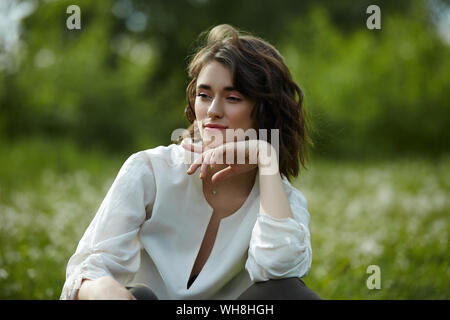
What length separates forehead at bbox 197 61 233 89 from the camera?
7.82 feet

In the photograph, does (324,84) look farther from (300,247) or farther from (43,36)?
(300,247)

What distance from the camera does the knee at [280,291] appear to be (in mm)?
2072

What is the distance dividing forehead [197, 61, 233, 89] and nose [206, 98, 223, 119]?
0.25 ft

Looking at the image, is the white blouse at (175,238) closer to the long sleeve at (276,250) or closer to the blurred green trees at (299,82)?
the long sleeve at (276,250)

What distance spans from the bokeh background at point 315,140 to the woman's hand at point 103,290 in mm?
1575

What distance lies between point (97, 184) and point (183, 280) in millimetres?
5960

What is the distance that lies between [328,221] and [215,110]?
4.11 metres

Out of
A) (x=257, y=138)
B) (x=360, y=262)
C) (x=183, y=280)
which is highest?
(x=257, y=138)

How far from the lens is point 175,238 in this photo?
2.33 metres

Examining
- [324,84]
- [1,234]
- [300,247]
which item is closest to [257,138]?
[300,247]

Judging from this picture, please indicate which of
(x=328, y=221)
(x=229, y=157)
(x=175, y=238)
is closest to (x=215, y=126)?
(x=229, y=157)

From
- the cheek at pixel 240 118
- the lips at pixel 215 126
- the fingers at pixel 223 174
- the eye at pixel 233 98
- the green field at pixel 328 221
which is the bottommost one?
the green field at pixel 328 221

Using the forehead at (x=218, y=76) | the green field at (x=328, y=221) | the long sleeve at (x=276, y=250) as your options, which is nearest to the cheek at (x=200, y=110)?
the forehead at (x=218, y=76)

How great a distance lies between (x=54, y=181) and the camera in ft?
26.2
